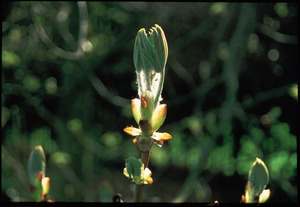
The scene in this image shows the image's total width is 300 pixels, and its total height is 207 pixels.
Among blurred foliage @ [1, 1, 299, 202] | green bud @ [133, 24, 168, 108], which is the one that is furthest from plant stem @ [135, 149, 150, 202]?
blurred foliage @ [1, 1, 299, 202]

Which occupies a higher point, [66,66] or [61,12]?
[61,12]

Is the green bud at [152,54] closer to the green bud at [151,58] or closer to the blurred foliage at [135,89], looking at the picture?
the green bud at [151,58]

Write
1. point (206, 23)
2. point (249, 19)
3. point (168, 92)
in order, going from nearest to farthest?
point (249, 19), point (206, 23), point (168, 92)

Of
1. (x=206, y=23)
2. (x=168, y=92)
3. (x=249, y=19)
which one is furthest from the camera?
(x=168, y=92)

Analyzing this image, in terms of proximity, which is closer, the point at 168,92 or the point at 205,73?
the point at 205,73

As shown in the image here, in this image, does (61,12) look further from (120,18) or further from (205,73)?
(205,73)

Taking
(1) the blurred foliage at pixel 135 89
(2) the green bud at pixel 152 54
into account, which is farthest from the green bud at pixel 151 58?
(1) the blurred foliage at pixel 135 89

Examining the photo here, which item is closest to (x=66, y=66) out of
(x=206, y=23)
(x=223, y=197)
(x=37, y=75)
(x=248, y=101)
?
(x=37, y=75)
